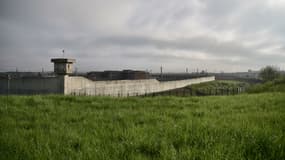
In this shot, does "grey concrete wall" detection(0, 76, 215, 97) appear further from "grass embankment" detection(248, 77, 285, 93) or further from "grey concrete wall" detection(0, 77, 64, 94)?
"grass embankment" detection(248, 77, 285, 93)

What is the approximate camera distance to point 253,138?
3.41 metres

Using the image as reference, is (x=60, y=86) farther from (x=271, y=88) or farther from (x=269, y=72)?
(x=269, y=72)

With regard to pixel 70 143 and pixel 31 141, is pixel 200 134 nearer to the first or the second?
pixel 70 143

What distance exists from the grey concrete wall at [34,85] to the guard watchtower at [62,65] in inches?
20.9

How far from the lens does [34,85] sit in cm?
1570

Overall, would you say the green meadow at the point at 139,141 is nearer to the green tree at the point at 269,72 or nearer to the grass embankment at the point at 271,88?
the grass embankment at the point at 271,88

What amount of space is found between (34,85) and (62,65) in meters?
3.92

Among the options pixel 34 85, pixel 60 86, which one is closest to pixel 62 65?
pixel 60 86

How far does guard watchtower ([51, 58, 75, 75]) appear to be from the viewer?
13.0 meters

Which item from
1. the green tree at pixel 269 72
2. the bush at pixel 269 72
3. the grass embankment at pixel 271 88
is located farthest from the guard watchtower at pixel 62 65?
the green tree at pixel 269 72

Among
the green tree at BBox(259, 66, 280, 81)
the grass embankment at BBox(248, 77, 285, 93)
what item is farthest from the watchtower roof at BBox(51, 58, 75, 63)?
the green tree at BBox(259, 66, 280, 81)

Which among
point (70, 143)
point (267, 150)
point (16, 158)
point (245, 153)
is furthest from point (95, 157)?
point (267, 150)

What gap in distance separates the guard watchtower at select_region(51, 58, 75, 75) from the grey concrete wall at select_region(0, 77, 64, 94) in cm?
53

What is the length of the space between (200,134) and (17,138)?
10.2 feet
